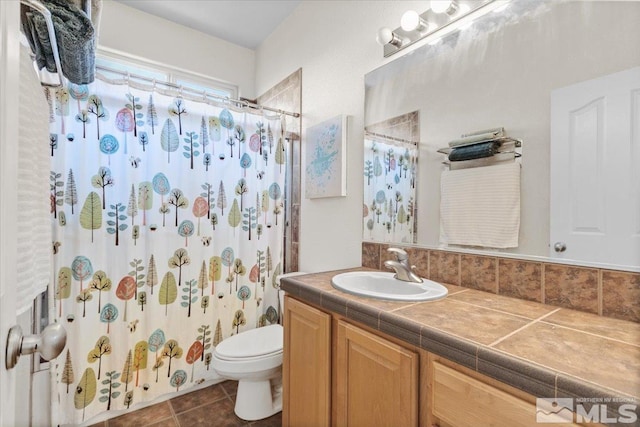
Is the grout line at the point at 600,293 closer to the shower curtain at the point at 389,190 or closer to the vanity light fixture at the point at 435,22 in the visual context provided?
the shower curtain at the point at 389,190

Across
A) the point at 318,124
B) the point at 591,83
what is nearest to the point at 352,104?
the point at 318,124

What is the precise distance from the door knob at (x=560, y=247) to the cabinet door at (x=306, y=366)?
823 mm

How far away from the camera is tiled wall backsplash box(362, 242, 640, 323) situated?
0.85 m

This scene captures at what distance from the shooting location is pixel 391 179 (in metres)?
1.56

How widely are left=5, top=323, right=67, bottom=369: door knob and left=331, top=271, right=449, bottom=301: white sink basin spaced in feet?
2.73

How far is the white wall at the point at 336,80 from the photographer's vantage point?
5.49 feet

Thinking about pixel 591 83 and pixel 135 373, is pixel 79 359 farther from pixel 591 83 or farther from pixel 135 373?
pixel 591 83

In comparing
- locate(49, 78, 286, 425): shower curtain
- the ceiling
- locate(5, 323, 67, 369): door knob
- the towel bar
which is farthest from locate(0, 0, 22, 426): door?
the ceiling

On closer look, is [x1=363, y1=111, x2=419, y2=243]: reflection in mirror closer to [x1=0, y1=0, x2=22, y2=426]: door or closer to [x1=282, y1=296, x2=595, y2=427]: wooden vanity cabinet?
[x1=282, y1=296, x2=595, y2=427]: wooden vanity cabinet

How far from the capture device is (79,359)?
1.58 m

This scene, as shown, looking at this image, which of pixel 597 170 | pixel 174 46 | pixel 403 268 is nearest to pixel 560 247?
pixel 597 170

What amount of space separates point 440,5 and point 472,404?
4.84 feet

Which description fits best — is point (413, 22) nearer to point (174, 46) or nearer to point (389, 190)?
point (389, 190)

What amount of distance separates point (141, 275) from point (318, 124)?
57.6 inches
